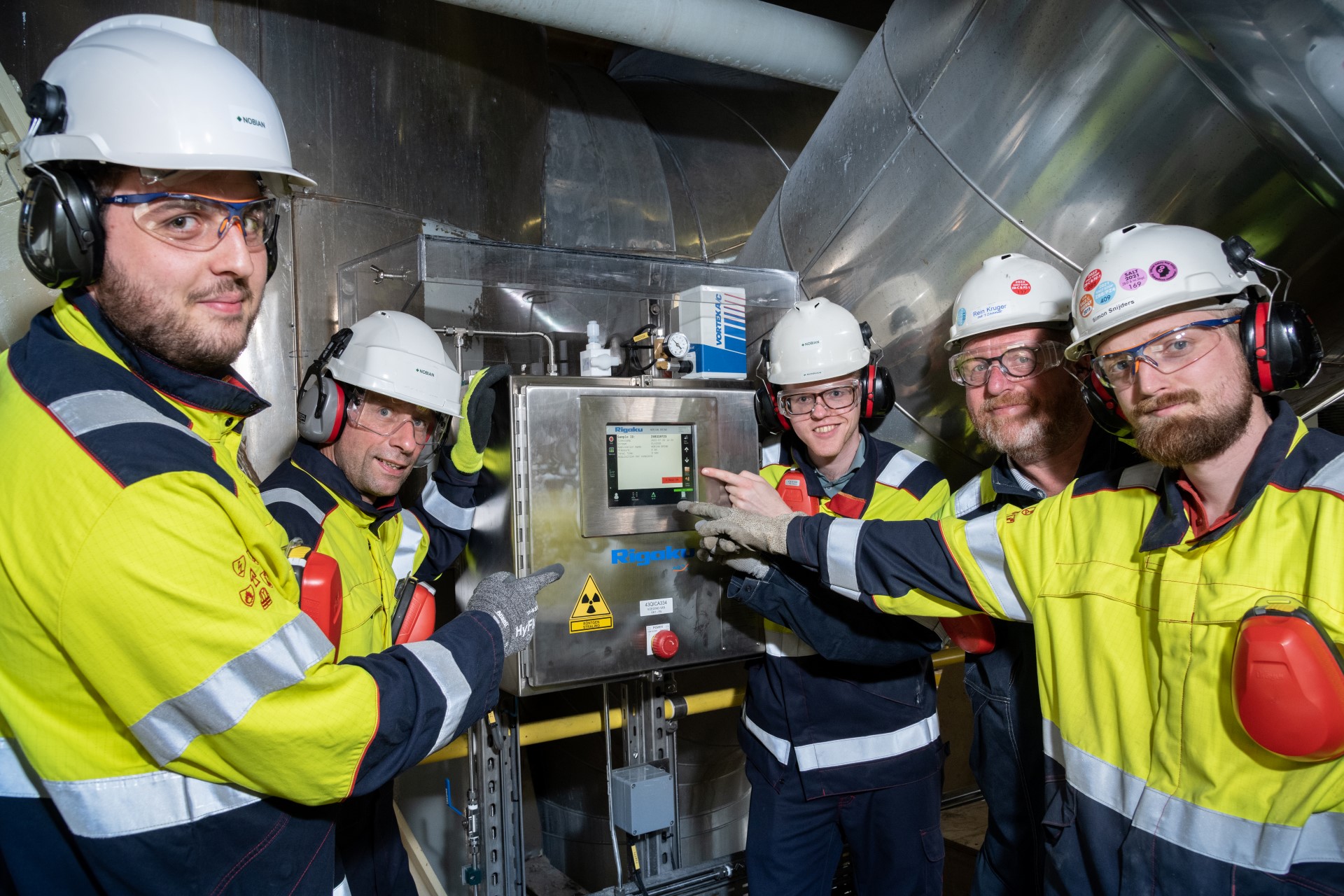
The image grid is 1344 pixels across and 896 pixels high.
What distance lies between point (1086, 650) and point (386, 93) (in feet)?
7.56

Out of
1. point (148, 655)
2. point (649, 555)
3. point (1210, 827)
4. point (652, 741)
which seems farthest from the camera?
point (652, 741)

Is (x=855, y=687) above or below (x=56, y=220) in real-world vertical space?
below

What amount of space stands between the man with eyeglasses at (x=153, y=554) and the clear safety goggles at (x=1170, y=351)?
1.17m

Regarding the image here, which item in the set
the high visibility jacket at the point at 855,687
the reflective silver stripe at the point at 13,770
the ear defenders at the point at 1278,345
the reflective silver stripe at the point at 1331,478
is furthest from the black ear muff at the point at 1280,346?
the reflective silver stripe at the point at 13,770

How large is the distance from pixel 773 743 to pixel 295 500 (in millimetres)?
1165

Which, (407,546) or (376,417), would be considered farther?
(407,546)

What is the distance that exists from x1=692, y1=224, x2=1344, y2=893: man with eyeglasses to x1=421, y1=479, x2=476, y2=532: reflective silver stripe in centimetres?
103

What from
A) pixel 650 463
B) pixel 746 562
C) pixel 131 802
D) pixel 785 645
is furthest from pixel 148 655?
pixel 785 645

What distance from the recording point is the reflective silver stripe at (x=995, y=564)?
1.49 meters

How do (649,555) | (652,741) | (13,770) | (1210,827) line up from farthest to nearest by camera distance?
(652,741) < (649,555) < (1210,827) < (13,770)

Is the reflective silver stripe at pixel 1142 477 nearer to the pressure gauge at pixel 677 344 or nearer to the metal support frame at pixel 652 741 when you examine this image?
the pressure gauge at pixel 677 344

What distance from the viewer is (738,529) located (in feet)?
5.56

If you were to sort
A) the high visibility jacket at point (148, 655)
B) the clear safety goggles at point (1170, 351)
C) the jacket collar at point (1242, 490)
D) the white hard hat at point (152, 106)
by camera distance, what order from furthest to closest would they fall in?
the clear safety goggles at point (1170, 351) < the jacket collar at point (1242, 490) < the white hard hat at point (152, 106) < the high visibility jacket at point (148, 655)

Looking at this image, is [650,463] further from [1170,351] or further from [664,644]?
[1170,351]
